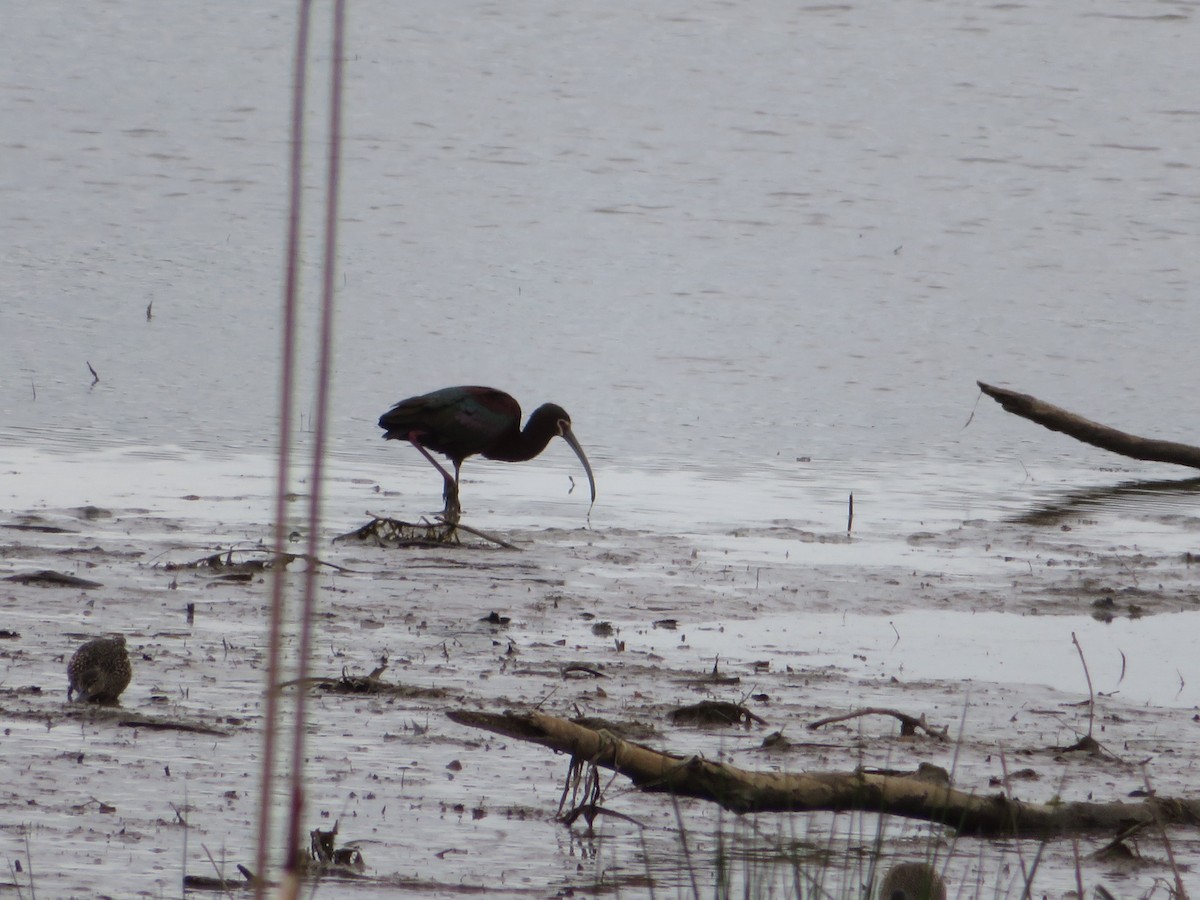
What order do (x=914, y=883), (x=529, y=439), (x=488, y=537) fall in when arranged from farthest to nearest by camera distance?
(x=529, y=439)
(x=488, y=537)
(x=914, y=883)

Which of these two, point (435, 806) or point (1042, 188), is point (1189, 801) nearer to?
point (435, 806)

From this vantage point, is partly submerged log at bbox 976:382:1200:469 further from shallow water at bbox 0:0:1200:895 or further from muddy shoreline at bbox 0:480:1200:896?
muddy shoreline at bbox 0:480:1200:896

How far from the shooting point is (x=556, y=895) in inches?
147

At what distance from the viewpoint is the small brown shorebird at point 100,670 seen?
4.84 meters

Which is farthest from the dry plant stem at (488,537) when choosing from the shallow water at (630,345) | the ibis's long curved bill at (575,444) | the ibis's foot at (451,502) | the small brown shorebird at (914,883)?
the small brown shorebird at (914,883)

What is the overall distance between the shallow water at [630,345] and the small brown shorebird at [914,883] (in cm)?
67

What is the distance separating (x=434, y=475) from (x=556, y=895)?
6506 mm

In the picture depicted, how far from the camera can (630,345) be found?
14.7 metres

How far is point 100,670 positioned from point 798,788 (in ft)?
6.13

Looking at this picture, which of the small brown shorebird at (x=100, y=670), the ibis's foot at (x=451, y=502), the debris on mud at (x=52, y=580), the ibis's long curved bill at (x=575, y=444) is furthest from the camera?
the ibis's long curved bill at (x=575, y=444)

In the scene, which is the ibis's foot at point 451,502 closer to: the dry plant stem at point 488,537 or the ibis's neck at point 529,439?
the dry plant stem at point 488,537

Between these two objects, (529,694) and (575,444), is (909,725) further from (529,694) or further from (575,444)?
(575,444)

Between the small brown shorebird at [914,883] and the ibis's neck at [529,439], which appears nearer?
the small brown shorebird at [914,883]

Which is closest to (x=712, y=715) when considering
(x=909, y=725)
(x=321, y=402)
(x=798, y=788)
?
(x=909, y=725)
